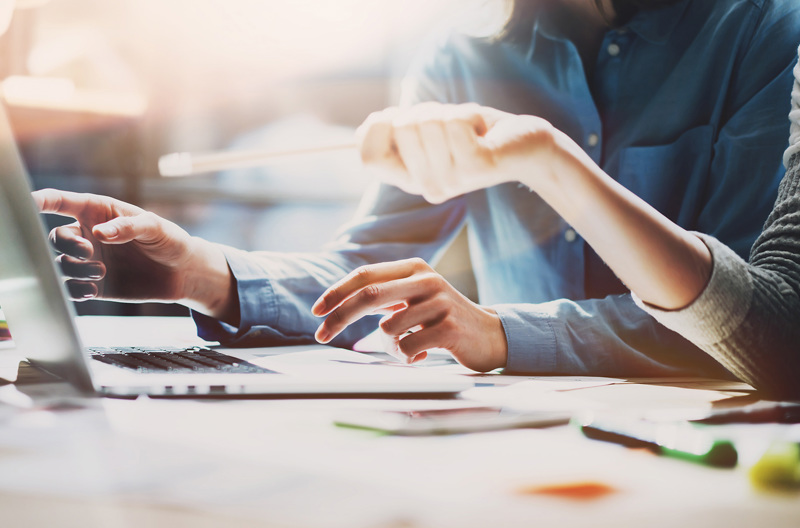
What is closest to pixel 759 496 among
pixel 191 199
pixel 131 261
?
pixel 131 261

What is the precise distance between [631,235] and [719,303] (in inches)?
2.9

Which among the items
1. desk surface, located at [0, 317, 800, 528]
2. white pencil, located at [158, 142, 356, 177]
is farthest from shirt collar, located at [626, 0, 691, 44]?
desk surface, located at [0, 317, 800, 528]

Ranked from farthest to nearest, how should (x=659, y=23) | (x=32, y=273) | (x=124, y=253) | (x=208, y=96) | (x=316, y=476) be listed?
(x=208, y=96) → (x=659, y=23) → (x=124, y=253) → (x=32, y=273) → (x=316, y=476)

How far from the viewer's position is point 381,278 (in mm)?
476

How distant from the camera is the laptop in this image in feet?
0.99

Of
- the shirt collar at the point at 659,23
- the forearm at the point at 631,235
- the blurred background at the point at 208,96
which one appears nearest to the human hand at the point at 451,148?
the forearm at the point at 631,235

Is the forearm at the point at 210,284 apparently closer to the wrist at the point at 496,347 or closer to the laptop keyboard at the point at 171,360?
the laptop keyboard at the point at 171,360

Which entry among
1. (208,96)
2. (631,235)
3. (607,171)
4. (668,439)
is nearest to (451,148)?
(631,235)

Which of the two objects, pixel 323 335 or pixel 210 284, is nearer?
pixel 323 335

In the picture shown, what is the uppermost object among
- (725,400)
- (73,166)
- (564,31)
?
(564,31)

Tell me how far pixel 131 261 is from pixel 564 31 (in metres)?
0.65

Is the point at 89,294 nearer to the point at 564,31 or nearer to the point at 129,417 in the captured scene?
the point at 129,417

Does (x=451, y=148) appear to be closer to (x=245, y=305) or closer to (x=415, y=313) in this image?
(x=415, y=313)

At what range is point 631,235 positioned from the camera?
0.40 metres
